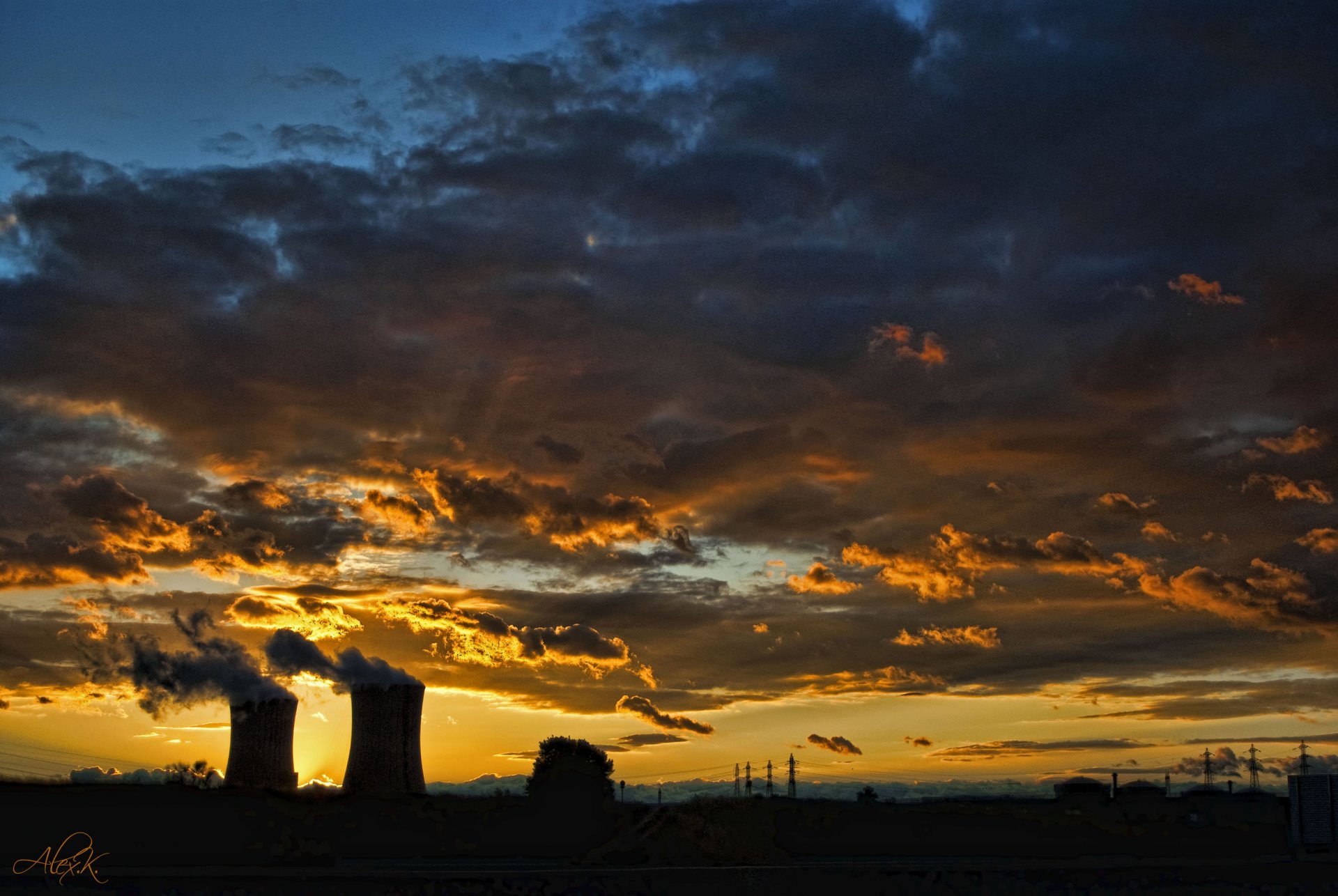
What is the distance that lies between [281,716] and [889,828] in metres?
37.0

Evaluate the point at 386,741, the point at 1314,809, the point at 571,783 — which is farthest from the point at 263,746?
the point at 1314,809

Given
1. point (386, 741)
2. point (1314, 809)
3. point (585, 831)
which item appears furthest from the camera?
point (386, 741)

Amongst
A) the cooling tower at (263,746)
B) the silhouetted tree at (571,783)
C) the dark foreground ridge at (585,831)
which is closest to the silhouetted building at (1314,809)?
the dark foreground ridge at (585,831)

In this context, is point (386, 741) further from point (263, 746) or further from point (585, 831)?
point (585, 831)

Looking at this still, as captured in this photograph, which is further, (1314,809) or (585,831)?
(585,831)

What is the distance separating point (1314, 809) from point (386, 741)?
155 ft

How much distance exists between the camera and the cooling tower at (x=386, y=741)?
66.9 metres

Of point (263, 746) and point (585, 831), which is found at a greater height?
point (263, 746)

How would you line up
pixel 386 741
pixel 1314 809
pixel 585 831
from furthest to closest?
pixel 386 741 < pixel 585 831 < pixel 1314 809

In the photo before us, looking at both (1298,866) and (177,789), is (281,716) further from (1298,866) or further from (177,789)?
(1298,866)

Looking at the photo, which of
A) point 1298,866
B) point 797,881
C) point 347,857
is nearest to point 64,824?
point 347,857

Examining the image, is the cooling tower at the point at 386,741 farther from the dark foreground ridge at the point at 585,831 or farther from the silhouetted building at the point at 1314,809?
the silhouetted building at the point at 1314,809

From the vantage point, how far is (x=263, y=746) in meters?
71.0

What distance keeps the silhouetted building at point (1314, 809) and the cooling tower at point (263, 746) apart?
52.4 metres
